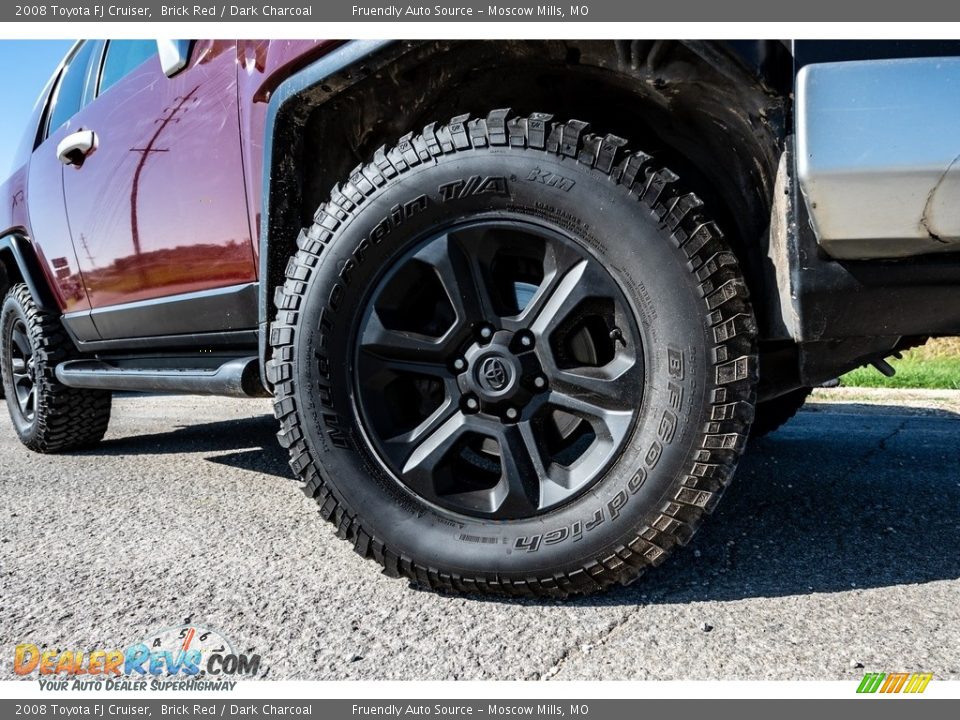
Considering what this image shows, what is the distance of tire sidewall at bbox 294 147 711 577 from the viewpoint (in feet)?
4.54

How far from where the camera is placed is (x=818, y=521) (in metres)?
1.92

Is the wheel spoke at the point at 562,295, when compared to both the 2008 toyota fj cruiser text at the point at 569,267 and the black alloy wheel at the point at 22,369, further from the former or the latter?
the black alloy wheel at the point at 22,369

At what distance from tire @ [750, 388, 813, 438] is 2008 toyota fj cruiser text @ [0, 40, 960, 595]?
1.29 meters

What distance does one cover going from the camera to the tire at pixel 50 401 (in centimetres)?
331

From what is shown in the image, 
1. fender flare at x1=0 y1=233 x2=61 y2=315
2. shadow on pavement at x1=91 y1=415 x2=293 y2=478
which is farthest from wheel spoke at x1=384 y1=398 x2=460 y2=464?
fender flare at x1=0 y1=233 x2=61 y2=315

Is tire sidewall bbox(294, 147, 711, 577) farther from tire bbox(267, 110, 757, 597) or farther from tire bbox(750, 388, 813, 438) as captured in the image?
tire bbox(750, 388, 813, 438)

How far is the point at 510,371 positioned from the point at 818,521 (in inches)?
44.3

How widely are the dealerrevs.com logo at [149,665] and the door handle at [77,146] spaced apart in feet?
7.05

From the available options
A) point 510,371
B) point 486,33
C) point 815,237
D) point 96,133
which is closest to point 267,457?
point 96,133

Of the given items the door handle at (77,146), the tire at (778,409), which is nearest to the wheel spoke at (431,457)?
the tire at (778,409)

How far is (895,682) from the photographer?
1.12 metres

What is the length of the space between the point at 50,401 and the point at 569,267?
2.99 m

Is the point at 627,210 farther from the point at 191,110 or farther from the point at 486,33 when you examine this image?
the point at 191,110

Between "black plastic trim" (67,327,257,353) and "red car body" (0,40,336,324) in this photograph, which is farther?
"black plastic trim" (67,327,257,353)
